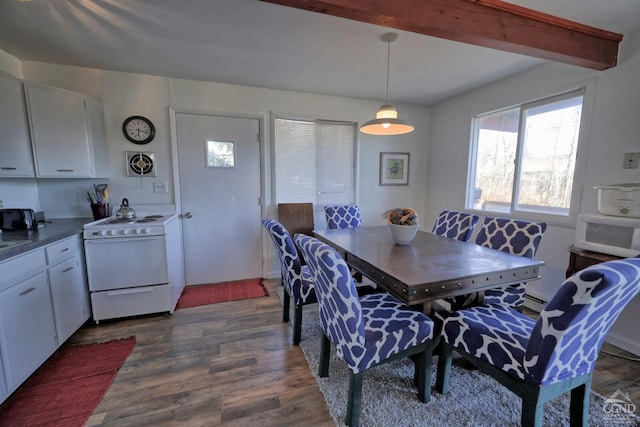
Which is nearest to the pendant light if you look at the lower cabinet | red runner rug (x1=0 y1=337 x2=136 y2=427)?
the lower cabinet

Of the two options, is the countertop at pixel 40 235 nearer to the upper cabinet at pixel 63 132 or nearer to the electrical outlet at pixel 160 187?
the upper cabinet at pixel 63 132

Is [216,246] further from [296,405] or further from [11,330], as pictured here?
[296,405]

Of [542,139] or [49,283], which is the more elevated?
[542,139]

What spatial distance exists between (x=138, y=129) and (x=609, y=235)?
13.8ft

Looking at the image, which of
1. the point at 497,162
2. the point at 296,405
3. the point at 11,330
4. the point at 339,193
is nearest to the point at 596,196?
the point at 497,162

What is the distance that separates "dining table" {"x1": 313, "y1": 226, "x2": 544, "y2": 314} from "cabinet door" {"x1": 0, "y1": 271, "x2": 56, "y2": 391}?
1.95 m

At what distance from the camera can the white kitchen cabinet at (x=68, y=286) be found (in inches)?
72.4

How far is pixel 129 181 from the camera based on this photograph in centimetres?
281

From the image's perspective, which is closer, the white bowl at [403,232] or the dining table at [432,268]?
the dining table at [432,268]

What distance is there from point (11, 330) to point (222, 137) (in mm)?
2309

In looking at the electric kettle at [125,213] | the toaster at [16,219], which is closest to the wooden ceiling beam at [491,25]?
the electric kettle at [125,213]

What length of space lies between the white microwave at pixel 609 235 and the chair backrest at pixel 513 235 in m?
0.37

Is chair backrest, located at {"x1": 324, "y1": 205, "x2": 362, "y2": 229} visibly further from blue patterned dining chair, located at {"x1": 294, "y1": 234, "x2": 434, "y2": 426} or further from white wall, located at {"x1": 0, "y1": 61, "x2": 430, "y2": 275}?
blue patterned dining chair, located at {"x1": 294, "y1": 234, "x2": 434, "y2": 426}


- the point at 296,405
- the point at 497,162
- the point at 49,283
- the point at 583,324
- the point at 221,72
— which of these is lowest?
the point at 296,405
